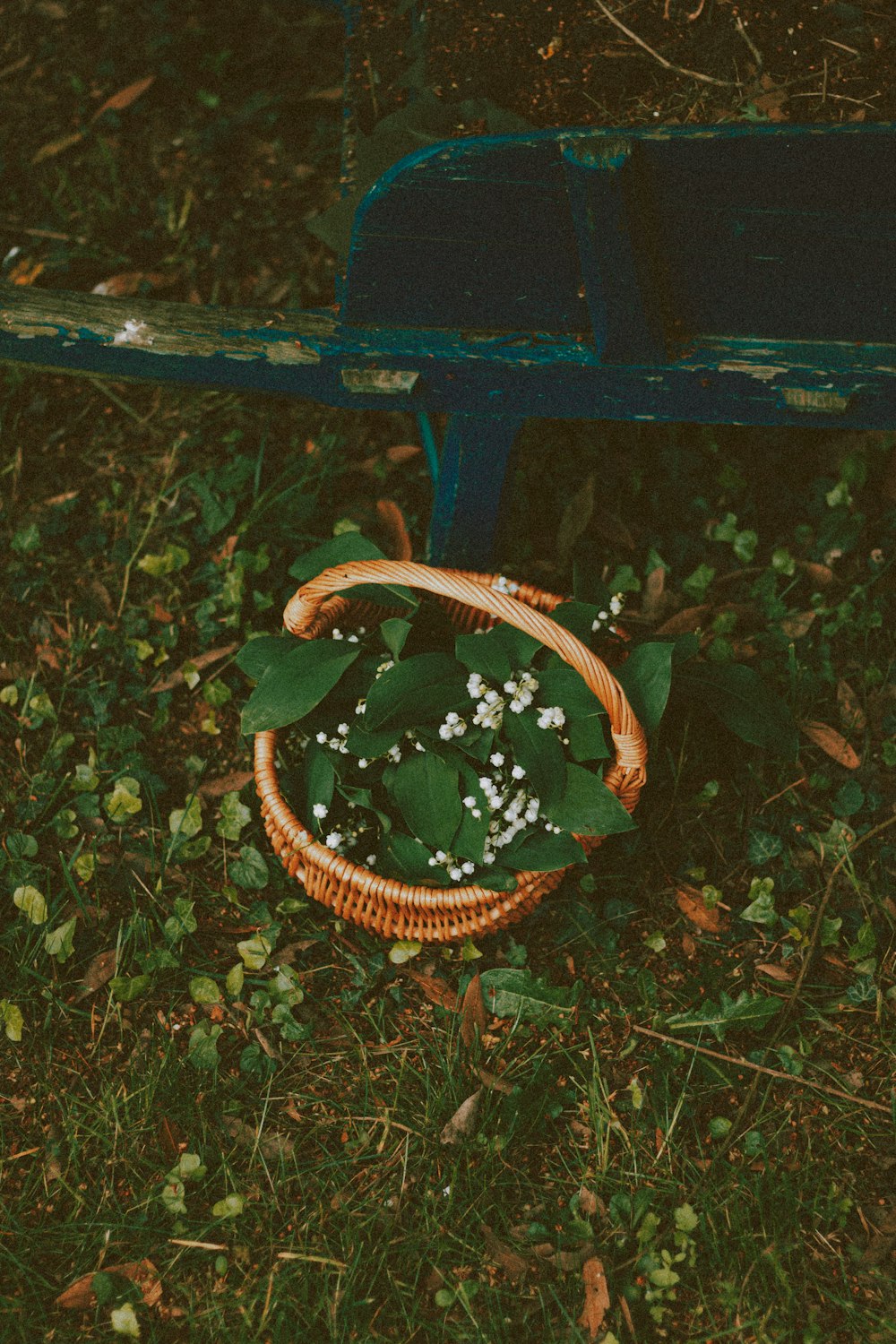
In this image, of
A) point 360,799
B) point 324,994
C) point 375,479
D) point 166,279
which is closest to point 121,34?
point 166,279

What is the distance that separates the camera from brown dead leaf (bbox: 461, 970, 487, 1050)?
187 centimetres

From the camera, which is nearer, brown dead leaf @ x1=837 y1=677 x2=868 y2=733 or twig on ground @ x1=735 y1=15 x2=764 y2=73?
twig on ground @ x1=735 y1=15 x2=764 y2=73

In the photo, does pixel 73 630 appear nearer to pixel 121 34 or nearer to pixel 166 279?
pixel 166 279

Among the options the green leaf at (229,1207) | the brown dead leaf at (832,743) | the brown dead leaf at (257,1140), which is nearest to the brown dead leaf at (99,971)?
the brown dead leaf at (257,1140)

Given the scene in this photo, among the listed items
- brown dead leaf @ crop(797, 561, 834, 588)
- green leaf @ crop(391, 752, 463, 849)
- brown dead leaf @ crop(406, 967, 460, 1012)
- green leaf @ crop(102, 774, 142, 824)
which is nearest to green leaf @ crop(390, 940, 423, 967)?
brown dead leaf @ crop(406, 967, 460, 1012)

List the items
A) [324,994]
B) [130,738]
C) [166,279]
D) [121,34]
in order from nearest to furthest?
1. [324,994]
2. [130,738]
3. [166,279]
4. [121,34]

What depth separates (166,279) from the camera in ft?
8.98

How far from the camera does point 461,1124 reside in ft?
5.87

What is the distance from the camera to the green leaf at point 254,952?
1.96 m

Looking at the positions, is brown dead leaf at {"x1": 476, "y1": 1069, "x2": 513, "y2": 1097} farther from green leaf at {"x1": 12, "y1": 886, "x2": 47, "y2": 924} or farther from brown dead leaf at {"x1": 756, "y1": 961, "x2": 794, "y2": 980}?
green leaf at {"x1": 12, "y1": 886, "x2": 47, "y2": 924}

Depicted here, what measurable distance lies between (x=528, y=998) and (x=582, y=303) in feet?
3.96

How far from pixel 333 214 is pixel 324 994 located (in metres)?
1.42

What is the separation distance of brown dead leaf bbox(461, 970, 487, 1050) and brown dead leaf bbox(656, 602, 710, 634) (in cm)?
86

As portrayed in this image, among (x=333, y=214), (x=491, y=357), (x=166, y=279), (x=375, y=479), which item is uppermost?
(x=333, y=214)
